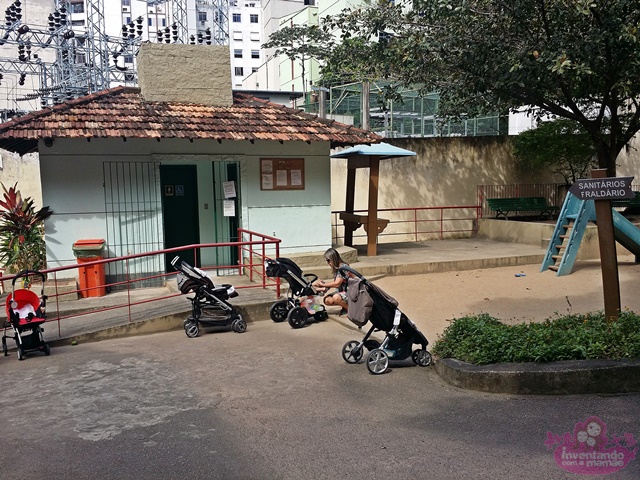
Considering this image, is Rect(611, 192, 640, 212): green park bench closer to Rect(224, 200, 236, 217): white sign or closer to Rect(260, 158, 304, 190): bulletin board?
Rect(260, 158, 304, 190): bulletin board

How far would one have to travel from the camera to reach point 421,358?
6.86 meters

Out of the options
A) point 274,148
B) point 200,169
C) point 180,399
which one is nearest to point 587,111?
point 274,148

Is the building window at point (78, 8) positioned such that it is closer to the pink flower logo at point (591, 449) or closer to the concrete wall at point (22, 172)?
the concrete wall at point (22, 172)

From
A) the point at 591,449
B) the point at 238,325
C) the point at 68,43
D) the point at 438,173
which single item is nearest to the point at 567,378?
the point at 591,449

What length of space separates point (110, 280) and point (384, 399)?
6943 millimetres

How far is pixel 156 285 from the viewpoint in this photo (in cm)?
1148

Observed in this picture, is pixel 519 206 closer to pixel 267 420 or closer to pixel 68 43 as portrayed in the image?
pixel 267 420

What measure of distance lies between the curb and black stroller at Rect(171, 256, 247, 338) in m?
4.03

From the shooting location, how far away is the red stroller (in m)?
7.53

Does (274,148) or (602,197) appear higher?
(274,148)

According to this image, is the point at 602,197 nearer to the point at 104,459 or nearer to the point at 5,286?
the point at 104,459

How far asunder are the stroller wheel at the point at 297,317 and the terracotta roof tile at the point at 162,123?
3.80 m

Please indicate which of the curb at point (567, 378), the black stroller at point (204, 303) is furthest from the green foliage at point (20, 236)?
the curb at point (567, 378)

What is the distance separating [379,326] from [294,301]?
2.70 metres
